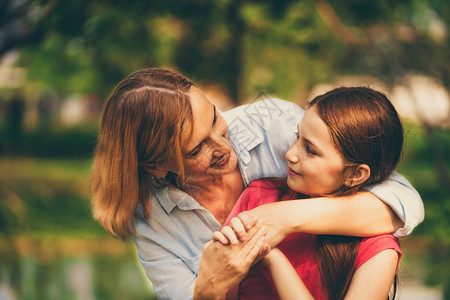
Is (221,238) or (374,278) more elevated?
(221,238)

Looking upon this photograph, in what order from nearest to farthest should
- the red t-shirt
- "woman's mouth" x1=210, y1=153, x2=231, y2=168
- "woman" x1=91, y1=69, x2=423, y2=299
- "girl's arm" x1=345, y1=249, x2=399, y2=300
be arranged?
"girl's arm" x1=345, y1=249, x2=399, y2=300, the red t-shirt, "woman" x1=91, y1=69, x2=423, y2=299, "woman's mouth" x1=210, y1=153, x2=231, y2=168

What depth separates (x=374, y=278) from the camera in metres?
2.05

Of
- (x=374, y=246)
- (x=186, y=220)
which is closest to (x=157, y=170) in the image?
(x=186, y=220)

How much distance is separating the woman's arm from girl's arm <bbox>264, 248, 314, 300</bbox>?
0.05 meters

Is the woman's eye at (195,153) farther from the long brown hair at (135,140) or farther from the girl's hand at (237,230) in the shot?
the girl's hand at (237,230)

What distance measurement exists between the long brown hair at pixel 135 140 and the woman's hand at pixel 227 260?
42 centimetres

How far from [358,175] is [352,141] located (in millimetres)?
144

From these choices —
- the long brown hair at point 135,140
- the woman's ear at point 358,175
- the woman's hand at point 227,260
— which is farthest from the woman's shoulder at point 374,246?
the long brown hair at point 135,140

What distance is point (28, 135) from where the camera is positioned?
789 inches

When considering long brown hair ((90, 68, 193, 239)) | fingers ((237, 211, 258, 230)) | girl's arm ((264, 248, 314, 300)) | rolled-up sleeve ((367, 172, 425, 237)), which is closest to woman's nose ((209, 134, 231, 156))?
long brown hair ((90, 68, 193, 239))

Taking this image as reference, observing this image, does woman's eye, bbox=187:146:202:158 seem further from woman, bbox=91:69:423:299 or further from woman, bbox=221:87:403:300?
woman, bbox=221:87:403:300

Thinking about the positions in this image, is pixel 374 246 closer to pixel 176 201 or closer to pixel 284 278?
pixel 284 278

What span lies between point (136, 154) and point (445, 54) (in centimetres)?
693

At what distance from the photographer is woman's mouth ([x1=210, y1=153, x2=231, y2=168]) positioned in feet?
8.12
